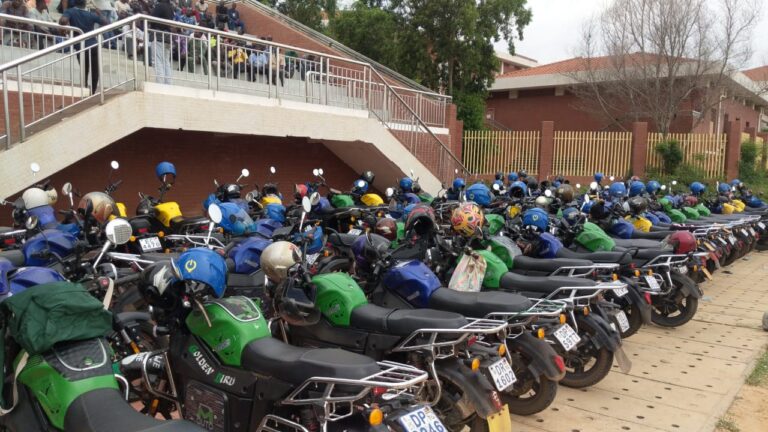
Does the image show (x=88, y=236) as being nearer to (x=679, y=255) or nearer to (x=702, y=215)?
(x=679, y=255)

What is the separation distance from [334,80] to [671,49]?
13633 millimetres

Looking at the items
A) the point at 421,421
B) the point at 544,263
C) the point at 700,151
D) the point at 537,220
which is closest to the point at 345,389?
the point at 421,421

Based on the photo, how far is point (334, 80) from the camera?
12648 millimetres

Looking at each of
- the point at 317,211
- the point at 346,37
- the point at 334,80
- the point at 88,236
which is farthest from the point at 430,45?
the point at 88,236

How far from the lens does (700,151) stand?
18.9 metres

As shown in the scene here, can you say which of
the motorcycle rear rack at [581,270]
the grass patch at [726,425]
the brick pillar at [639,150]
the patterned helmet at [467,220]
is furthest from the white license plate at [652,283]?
the brick pillar at [639,150]

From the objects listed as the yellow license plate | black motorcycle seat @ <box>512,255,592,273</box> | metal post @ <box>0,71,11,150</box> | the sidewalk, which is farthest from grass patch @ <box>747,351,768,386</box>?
metal post @ <box>0,71,11,150</box>

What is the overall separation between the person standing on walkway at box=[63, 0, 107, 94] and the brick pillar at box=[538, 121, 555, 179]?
13.3m

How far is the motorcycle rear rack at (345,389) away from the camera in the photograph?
2770mm

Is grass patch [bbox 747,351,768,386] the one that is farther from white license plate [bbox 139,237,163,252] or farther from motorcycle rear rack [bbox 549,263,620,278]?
white license plate [bbox 139,237,163,252]

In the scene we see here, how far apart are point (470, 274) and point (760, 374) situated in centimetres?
290

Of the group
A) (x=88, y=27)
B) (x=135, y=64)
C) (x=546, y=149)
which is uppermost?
(x=88, y=27)

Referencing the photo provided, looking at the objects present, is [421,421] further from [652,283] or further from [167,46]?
[167,46]

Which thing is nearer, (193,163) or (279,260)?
(279,260)
